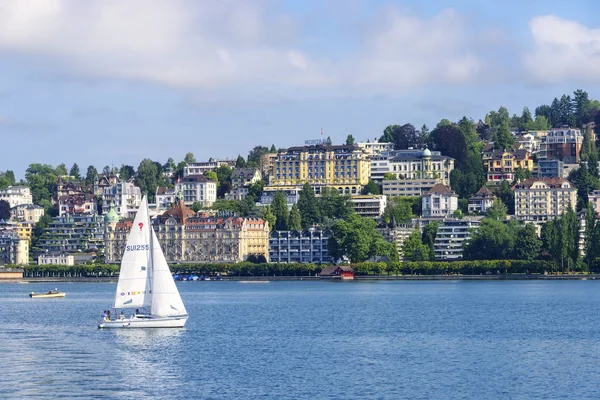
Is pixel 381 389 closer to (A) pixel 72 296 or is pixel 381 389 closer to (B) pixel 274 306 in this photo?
(B) pixel 274 306

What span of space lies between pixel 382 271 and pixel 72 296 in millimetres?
51691

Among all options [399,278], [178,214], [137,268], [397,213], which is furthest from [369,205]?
[137,268]

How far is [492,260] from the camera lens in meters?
156

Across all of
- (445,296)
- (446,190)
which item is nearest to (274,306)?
(445,296)

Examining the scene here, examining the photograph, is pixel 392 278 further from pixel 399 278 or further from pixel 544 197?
pixel 544 197

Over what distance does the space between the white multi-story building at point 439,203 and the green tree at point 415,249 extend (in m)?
19.0

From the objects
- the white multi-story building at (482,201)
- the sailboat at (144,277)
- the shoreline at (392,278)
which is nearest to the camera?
the sailboat at (144,277)

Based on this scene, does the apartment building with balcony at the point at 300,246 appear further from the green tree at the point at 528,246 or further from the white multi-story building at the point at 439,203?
the green tree at the point at 528,246

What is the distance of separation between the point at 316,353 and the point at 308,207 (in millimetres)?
135778

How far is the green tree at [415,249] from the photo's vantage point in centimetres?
16438

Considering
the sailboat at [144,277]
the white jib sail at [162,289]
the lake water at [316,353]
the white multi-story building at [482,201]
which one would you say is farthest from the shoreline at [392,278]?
the sailboat at [144,277]

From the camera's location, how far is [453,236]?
173375mm

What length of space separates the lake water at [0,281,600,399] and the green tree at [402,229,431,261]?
68869 millimetres

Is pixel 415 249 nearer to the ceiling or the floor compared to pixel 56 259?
nearer to the ceiling
